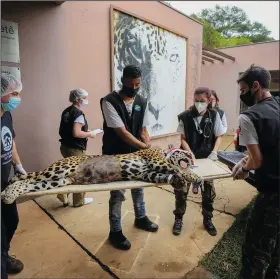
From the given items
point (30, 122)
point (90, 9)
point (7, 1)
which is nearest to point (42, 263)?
point (30, 122)

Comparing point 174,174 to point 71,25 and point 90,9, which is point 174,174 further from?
point 90,9

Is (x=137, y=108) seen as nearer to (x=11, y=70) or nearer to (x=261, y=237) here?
(x=261, y=237)

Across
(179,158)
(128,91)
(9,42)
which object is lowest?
(179,158)

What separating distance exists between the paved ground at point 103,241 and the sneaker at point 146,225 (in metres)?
0.07

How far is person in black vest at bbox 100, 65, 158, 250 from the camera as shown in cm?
271

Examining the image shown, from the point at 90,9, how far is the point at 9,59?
73.0 inches

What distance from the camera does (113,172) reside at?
2.51 meters

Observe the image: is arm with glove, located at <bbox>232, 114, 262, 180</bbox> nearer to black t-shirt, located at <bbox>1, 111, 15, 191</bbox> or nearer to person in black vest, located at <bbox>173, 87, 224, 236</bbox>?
person in black vest, located at <bbox>173, 87, 224, 236</bbox>

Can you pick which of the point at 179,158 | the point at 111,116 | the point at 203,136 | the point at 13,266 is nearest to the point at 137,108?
the point at 111,116

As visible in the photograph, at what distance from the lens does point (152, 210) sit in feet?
13.0

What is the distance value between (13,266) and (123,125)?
1756 millimetres

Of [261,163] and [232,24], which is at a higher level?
[232,24]

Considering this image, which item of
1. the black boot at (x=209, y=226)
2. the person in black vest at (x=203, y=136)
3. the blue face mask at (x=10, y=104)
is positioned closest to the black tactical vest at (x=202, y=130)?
the person in black vest at (x=203, y=136)

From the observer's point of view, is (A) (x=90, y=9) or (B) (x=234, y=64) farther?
(B) (x=234, y=64)
